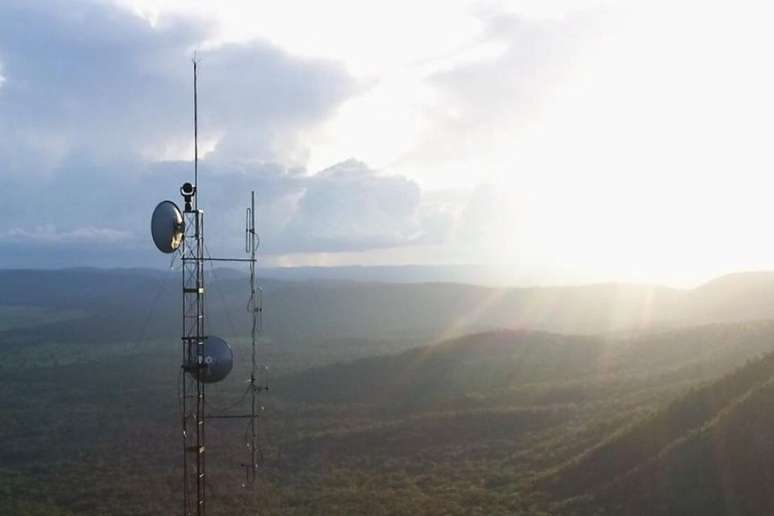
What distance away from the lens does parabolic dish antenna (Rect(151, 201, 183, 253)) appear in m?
12.0

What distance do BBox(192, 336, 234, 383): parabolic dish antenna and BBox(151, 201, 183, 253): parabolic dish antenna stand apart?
70.9 inches

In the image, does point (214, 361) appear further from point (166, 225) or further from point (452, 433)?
point (452, 433)

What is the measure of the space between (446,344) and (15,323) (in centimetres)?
12785

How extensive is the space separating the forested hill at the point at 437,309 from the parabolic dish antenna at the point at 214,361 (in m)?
90.8

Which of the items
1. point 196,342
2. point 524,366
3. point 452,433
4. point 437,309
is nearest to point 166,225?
point 196,342

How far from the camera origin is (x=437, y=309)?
16112 cm

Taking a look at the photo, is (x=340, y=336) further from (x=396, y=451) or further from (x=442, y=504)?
(x=442, y=504)

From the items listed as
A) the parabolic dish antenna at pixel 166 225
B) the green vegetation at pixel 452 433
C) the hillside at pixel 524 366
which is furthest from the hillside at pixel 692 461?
the hillside at pixel 524 366

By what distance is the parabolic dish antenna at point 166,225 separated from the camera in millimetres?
11961

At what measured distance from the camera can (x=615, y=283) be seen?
176m

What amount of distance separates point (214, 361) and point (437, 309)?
14972 cm

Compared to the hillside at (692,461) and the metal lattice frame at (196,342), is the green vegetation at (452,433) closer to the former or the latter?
the hillside at (692,461)

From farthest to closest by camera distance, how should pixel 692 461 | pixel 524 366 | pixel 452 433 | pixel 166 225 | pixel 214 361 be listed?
pixel 524 366
pixel 452 433
pixel 692 461
pixel 214 361
pixel 166 225

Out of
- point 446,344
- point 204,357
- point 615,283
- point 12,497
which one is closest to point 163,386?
point 446,344
